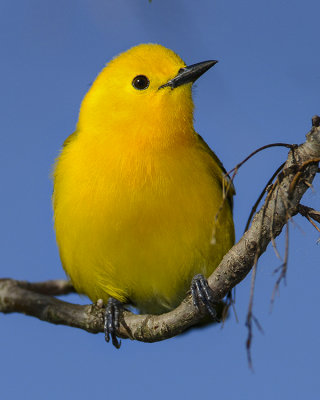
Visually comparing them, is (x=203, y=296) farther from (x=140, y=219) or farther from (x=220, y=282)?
(x=140, y=219)

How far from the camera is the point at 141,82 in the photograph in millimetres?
5016

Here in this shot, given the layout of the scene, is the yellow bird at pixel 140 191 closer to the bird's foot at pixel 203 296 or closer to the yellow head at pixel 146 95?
the yellow head at pixel 146 95

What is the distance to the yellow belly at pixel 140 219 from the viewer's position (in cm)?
468

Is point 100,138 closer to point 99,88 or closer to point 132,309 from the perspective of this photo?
point 99,88

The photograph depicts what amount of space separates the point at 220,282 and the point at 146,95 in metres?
2.00

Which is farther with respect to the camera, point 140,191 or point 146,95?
point 146,95

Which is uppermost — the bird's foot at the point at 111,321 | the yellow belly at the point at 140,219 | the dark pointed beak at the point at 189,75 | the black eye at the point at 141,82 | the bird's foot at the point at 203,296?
the black eye at the point at 141,82

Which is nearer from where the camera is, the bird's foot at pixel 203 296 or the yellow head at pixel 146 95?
the bird's foot at pixel 203 296

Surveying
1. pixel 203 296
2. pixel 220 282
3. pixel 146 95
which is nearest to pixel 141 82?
pixel 146 95

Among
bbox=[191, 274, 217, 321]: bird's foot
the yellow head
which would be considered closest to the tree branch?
bbox=[191, 274, 217, 321]: bird's foot

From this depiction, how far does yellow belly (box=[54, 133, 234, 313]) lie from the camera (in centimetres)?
468

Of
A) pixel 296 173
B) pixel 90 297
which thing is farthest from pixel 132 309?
pixel 296 173

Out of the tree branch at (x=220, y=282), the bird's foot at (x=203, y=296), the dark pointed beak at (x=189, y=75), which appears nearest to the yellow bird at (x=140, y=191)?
the dark pointed beak at (x=189, y=75)

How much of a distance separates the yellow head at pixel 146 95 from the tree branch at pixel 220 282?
1.54 meters
